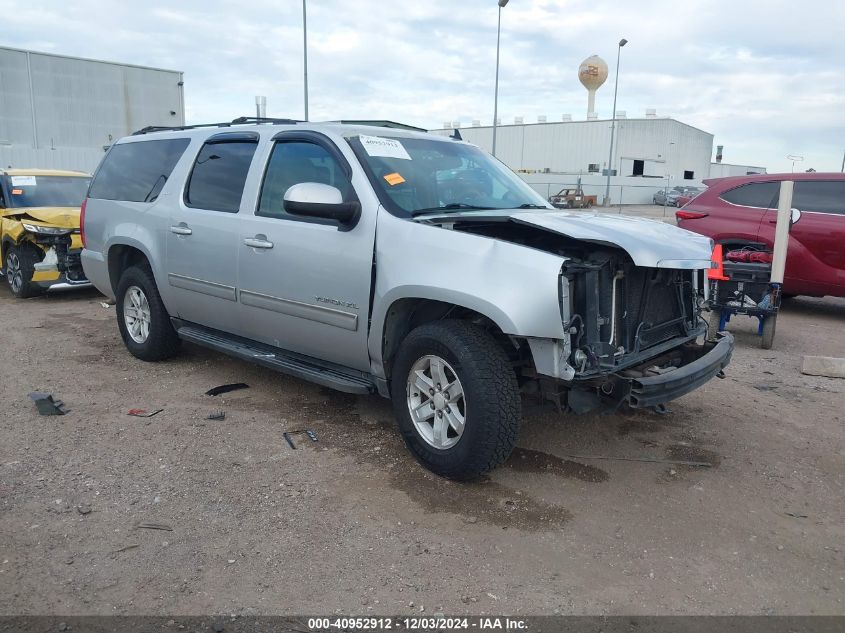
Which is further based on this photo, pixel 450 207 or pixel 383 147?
pixel 383 147

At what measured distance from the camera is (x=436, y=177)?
4520mm

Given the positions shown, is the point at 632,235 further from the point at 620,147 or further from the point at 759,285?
the point at 620,147

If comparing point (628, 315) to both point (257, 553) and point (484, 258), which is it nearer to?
point (484, 258)

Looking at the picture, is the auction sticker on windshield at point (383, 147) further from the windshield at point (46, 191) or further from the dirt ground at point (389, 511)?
the windshield at point (46, 191)

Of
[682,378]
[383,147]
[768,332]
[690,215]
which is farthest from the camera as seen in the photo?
[690,215]

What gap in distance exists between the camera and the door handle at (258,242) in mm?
4562

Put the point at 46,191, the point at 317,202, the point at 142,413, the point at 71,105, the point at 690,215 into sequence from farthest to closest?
the point at 71,105
the point at 46,191
the point at 690,215
the point at 142,413
the point at 317,202

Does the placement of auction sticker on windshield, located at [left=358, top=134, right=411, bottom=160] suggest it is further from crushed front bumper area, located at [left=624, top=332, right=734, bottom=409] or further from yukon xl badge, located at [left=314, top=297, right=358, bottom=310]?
crushed front bumper area, located at [left=624, top=332, right=734, bottom=409]

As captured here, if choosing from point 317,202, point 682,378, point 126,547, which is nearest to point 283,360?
point 317,202

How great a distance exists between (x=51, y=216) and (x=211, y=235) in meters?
5.46

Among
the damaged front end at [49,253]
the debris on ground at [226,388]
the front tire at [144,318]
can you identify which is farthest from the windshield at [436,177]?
the damaged front end at [49,253]

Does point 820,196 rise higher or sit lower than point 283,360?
higher

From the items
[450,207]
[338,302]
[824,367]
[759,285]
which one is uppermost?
[450,207]

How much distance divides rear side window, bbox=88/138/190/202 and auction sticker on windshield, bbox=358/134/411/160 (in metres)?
1.97
